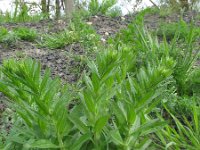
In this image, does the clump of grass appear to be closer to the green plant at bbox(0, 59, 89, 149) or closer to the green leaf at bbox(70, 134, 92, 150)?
the green plant at bbox(0, 59, 89, 149)

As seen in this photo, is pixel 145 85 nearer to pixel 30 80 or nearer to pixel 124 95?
pixel 124 95

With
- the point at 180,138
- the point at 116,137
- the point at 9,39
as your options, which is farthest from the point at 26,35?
the point at 116,137

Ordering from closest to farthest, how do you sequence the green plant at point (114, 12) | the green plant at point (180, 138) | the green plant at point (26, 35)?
the green plant at point (180, 138) → the green plant at point (26, 35) → the green plant at point (114, 12)

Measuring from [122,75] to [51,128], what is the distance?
0.57m

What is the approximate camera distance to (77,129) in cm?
200

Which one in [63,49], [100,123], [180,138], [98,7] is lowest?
[180,138]

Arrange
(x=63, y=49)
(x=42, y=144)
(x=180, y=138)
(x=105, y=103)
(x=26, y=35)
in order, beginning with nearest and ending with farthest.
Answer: (x=42, y=144) < (x=105, y=103) < (x=180, y=138) < (x=63, y=49) < (x=26, y=35)

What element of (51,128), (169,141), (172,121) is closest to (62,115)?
(51,128)

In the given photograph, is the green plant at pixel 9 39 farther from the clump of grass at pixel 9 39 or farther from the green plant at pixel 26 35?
the green plant at pixel 26 35

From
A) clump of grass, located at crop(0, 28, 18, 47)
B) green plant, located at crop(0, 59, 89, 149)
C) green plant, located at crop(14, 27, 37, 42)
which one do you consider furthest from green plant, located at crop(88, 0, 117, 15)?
green plant, located at crop(0, 59, 89, 149)

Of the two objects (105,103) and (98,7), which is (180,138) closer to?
(105,103)

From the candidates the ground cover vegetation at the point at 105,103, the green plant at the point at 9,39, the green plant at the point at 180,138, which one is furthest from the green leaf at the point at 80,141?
the green plant at the point at 9,39

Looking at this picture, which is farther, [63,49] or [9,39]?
[9,39]

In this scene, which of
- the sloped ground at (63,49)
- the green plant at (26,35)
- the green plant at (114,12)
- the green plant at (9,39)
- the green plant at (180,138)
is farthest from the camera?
the green plant at (114,12)
